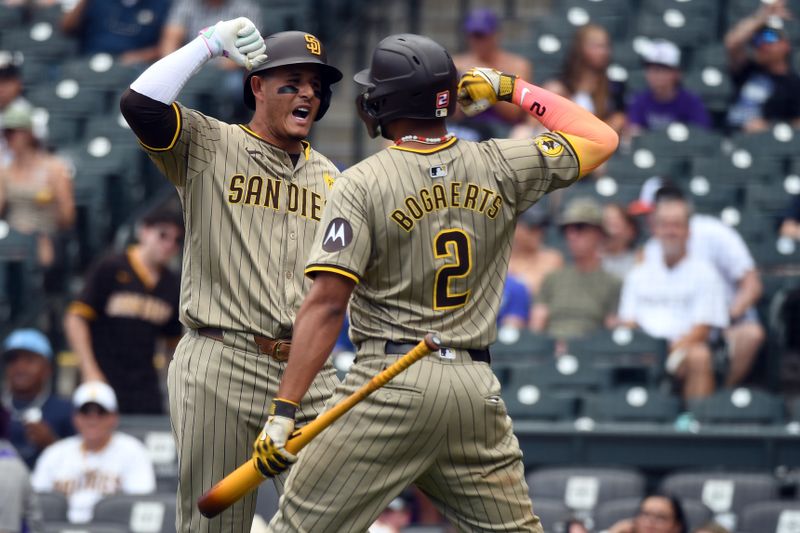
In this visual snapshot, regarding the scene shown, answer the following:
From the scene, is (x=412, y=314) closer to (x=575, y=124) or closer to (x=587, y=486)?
(x=575, y=124)

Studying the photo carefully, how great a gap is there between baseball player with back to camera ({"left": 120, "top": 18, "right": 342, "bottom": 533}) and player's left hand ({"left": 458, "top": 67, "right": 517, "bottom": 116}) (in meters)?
0.45

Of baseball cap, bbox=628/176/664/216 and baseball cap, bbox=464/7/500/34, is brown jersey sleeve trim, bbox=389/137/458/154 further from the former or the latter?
baseball cap, bbox=464/7/500/34

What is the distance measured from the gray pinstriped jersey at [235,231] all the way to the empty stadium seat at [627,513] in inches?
110

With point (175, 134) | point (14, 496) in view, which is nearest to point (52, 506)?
point (14, 496)

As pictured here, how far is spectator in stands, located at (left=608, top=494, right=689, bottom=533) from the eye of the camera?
6.45 meters

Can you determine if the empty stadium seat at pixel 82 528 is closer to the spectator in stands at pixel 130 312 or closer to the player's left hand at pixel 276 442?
the spectator in stands at pixel 130 312

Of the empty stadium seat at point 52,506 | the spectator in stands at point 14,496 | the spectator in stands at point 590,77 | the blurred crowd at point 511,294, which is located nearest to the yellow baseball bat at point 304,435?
the spectator in stands at point 14,496

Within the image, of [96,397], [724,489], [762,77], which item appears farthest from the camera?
[762,77]

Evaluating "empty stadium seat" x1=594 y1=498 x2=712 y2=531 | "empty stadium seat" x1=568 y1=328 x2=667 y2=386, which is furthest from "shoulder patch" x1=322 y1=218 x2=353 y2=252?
"empty stadium seat" x1=568 y1=328 x2=667 y2=386

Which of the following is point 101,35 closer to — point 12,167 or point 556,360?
point 12,167

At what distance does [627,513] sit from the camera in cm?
692

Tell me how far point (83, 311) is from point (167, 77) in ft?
13.1

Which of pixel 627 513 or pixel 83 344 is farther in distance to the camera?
pixel 83 344

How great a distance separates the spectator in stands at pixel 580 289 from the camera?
27.7ft
